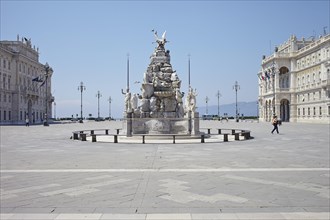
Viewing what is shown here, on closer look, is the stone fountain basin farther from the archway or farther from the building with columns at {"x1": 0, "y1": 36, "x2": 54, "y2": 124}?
the archway

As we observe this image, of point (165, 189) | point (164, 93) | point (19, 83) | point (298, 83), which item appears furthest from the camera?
point (19, 83)

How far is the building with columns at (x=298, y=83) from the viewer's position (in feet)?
197

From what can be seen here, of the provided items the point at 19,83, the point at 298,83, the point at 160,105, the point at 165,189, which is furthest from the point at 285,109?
the point at 165,189

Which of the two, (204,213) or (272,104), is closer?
(204,213)

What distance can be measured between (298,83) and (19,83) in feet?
222

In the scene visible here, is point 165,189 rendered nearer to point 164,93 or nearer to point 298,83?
point 164,93

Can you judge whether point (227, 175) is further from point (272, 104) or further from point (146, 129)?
point (272, 104)

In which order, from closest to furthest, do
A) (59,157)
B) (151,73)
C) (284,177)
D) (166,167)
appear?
1. (284,177)
2. (166,167)
3. (59,157)
4. (151,73)

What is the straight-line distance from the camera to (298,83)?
7506 cm

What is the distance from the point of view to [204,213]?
18.6 ft

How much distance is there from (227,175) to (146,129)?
16007mm

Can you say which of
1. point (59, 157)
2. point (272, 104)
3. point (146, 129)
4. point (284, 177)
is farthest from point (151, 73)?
point (272, 104)

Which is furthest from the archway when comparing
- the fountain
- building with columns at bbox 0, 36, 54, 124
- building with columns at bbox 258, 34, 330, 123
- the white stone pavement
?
the white stone pavement

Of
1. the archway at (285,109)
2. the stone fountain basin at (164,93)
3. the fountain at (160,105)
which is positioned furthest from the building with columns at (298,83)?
the stone fountain basin at (164,93)
